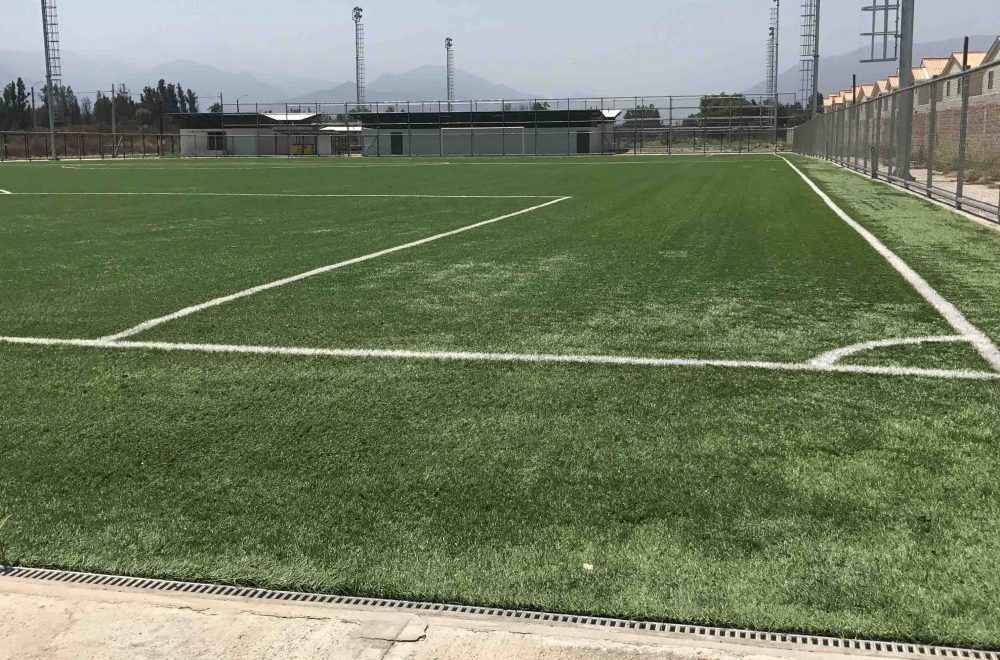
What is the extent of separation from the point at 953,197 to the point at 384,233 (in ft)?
31.0

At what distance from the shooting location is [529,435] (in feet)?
12.7

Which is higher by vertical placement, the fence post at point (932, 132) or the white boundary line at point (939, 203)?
the fence post at point (932, 132)

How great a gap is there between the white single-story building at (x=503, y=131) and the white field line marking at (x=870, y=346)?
6282cm

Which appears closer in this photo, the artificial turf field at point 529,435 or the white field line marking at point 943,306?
the artificial turf field at point 529,435

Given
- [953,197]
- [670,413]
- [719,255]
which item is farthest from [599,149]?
[670,413]

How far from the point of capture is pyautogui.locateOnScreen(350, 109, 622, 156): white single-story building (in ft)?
226

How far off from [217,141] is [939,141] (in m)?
71.0

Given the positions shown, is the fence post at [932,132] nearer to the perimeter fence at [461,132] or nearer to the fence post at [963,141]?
the fence post at [963,141]

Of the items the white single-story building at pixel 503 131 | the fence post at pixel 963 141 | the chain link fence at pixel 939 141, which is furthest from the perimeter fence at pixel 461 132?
the fence post at pixel 963 141

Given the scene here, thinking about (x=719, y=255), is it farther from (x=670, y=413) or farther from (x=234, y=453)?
(x=234, y=453)

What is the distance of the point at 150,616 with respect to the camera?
2.46 metres

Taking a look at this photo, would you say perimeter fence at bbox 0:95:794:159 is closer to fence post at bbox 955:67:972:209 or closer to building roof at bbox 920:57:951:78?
building roof at bbox 920:57:951:78

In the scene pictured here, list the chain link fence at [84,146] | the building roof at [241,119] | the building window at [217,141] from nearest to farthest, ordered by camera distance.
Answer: the chain link fence at [84,146] < the building roof at [241,119] < the building window at [217,141]

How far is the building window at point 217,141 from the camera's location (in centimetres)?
7869
